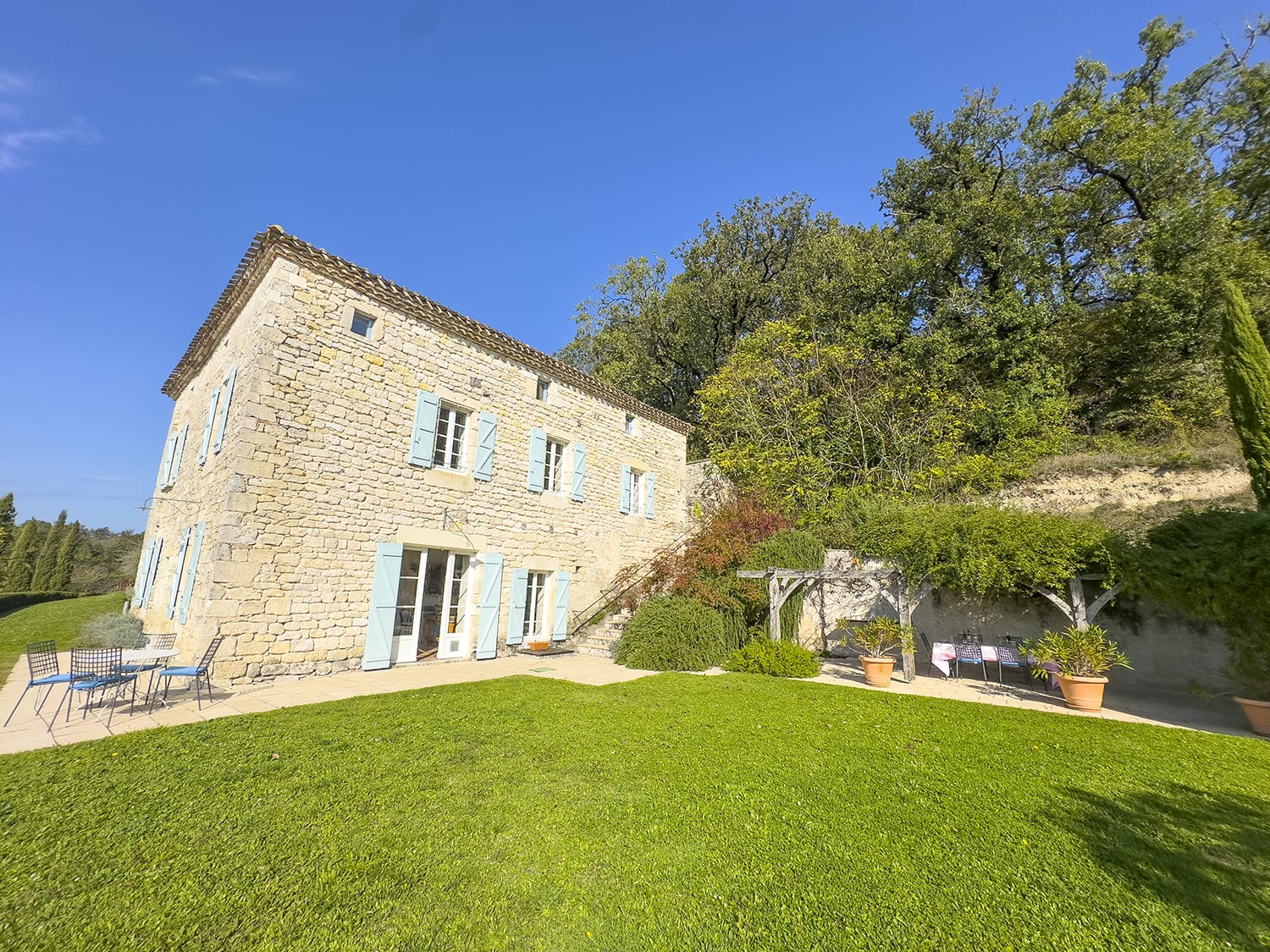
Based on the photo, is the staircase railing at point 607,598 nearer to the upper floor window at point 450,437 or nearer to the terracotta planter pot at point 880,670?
the upper floor window at point 450,437

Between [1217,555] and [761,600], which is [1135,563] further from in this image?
[761,600]

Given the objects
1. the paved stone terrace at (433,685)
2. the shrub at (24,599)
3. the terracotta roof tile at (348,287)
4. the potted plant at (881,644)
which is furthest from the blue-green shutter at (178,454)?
the potted plant at (881,644)

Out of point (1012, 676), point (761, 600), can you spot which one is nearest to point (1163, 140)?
point (1012, 676)

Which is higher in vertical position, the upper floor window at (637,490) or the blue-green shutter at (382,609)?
the upper floor window at (637,490)

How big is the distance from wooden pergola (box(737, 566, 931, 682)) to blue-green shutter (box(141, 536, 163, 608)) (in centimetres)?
1172

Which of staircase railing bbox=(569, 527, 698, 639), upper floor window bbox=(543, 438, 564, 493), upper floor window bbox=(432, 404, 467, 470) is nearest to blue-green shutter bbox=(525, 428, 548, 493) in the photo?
upper floor window bbox=(543, 438, 564, 493)

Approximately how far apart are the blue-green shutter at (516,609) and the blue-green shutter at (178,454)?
279 inches

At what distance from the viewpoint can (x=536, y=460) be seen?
10500 mm

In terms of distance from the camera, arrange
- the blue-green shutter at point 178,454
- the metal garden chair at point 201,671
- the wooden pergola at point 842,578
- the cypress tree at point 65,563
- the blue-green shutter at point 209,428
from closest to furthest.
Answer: the metal garden chair at point 201,671 → the wooden pergola at point 842,578 → the blue-green shutter at point 209,428 → the blue-green shutter at point 178,454 → the cypress tree at point 65,563

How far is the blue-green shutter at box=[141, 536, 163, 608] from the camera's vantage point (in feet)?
33.0

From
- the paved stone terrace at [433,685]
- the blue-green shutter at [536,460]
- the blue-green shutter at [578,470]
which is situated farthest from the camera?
the blue-green shutter at [578,470]

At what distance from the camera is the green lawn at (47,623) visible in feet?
27.8

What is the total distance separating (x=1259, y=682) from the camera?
229 inches

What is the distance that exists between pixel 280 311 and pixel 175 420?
26.1 ft
